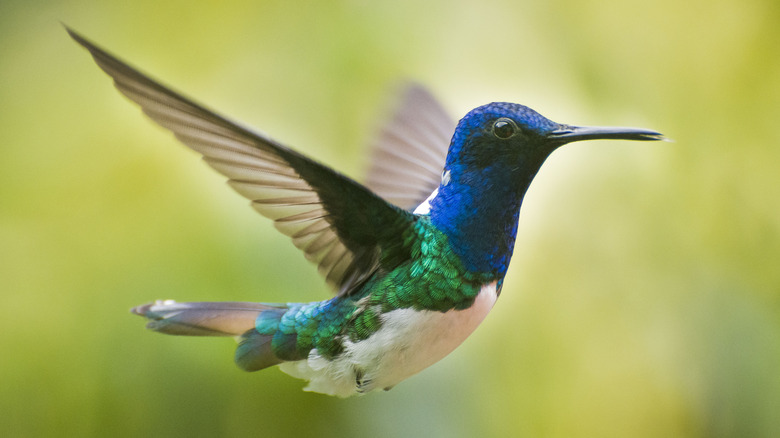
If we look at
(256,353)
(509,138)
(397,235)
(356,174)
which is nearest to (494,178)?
(509,138)

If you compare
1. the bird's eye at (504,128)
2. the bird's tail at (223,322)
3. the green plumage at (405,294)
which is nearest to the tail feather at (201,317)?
the bird's tail at (223,322)

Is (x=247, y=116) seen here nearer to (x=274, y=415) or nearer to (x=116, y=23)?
(x=116, y=23)

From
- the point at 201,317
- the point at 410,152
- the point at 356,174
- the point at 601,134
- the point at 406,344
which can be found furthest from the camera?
the point at 356,174

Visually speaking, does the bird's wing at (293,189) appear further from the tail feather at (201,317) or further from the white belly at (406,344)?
the tail feather at (201,317)

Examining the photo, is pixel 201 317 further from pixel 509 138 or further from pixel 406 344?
pixel 509 138

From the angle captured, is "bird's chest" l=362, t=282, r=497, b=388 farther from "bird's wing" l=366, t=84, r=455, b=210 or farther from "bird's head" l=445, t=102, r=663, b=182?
"bird's wing" l=366, t=84, r=455, b=210

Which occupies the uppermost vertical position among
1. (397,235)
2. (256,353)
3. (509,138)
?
(509,138)

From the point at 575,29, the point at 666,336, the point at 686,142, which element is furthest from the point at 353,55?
the point at 666,336
